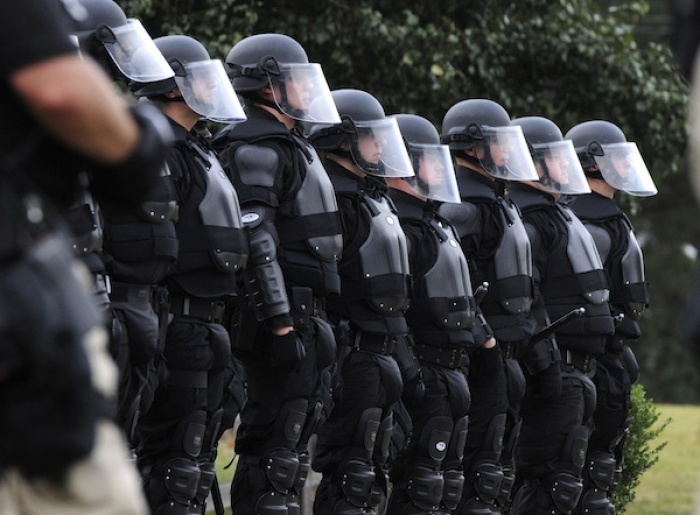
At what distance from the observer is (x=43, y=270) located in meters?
2.82

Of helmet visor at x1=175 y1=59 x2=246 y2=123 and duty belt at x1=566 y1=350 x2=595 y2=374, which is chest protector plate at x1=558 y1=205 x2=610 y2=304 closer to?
duty belt at x1=566 y1=350 x2=595 y2=374

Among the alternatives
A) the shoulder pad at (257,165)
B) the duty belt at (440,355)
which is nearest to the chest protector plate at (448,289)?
the duty belt at (440,355)

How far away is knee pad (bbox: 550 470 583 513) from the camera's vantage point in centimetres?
938

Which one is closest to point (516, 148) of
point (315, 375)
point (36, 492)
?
point (315, 375)

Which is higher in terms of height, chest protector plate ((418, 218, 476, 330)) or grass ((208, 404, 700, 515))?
chest protector plate ((418, 218, 476, 330))

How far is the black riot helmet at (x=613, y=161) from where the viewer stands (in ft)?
33.5

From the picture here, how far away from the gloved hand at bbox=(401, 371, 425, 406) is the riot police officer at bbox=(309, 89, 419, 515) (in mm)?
303

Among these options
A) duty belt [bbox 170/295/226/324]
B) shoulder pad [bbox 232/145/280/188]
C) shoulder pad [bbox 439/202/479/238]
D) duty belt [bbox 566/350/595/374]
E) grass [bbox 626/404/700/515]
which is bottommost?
grass [bbox 626/404/700/515]

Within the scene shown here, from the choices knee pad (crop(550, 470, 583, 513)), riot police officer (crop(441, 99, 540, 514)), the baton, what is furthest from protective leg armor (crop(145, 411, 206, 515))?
knee pad (crop(550, 470, 583, 513))

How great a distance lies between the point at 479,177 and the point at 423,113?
→ 3044 mm

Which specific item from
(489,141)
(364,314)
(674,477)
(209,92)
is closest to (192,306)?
(209,92)

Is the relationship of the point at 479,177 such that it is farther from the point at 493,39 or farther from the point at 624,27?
the point at 624,27

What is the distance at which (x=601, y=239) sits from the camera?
33.0ft

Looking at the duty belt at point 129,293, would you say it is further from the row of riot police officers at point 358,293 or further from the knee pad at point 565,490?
the knee pad at point 565,490
